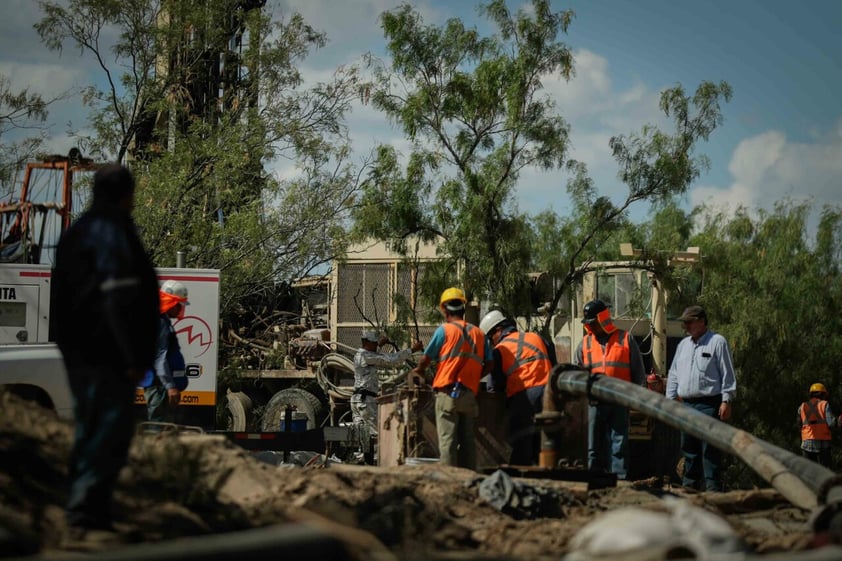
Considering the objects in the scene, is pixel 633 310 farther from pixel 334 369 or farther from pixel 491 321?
pixel 491 321

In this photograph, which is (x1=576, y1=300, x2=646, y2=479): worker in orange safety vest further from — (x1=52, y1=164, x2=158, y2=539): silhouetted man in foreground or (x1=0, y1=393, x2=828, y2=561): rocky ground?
(x1=52, y1=164, x2=158, y2=539): silhouetted man in foreground

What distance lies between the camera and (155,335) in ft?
19.9

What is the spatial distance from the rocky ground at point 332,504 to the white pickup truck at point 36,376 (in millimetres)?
3521

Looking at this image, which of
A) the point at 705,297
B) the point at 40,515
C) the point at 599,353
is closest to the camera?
the point at 40,515

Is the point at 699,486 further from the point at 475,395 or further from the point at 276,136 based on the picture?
the point at 276,136

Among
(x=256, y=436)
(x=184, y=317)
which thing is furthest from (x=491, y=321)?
(x=184, y=317)

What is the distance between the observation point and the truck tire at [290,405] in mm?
22375

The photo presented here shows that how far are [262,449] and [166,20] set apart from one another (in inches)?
472

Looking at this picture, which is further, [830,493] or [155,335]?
[830,493]

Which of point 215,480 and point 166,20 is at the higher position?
point 166,20

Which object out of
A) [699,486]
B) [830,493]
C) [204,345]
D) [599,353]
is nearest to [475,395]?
[599,353]

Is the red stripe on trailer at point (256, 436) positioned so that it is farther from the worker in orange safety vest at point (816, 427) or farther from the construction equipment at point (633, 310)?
the worker in orange safety vest at point (816, 427)

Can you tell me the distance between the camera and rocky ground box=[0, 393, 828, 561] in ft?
18.7

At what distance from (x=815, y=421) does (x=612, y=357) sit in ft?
37.6
